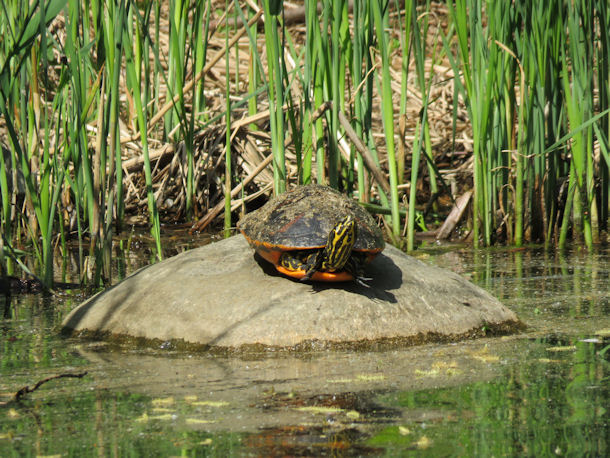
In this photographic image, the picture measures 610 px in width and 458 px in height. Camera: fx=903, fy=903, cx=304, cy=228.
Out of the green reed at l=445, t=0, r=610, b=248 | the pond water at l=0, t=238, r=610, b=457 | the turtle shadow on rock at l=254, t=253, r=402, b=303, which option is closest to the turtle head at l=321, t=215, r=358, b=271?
the turtle shadow on rock at l=254, t=253, r=402, b=303

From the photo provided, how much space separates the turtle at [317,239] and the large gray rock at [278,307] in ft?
0.31

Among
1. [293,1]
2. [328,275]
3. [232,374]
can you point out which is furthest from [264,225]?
[293,1]

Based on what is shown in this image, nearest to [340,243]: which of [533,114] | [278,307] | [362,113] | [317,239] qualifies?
[317,239]

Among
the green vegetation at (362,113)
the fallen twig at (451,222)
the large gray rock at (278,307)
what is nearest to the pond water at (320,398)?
the large gray rock at (278,307)

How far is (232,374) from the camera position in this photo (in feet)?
9.07

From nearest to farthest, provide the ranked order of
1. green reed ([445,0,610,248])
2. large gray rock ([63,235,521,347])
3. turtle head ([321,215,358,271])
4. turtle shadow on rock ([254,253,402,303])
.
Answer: turtle head ([321,215,358,271])
large gray rock ([63,235,521,347])
turtle shadow on rock ([254,253,402,303])
green reed ([445,0,610,248])

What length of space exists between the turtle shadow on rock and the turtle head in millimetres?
178

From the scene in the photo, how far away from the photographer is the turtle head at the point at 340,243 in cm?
301

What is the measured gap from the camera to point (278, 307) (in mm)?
3203

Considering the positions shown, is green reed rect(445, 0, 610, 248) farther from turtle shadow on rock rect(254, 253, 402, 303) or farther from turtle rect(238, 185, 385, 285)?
turtle rect(238, 185, 385, 285)

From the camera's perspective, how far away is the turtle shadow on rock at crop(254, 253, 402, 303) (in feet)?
10.9

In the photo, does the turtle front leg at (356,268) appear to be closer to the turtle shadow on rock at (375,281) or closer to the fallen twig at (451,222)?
the turtle shadow on rock at (375,281)

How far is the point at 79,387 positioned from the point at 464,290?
1586 millimetres

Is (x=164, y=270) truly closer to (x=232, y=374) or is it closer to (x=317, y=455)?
(x=232, y=374)
